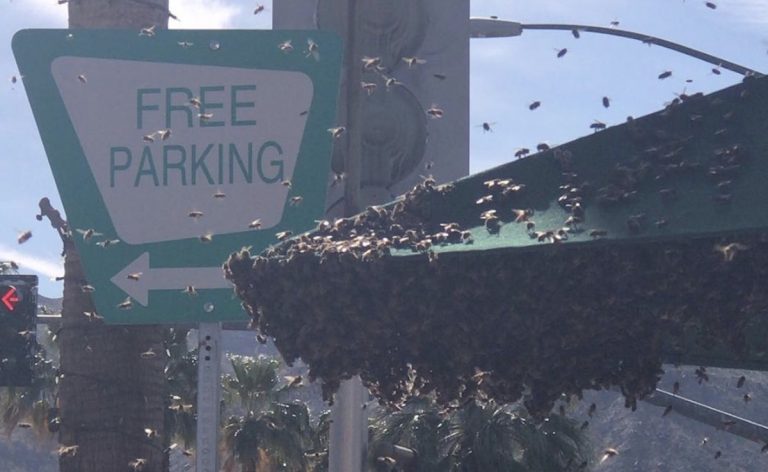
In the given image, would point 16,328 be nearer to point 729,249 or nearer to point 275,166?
point 275,166

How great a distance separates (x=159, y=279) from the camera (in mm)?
7223

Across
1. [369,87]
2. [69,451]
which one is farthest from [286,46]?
[69,451]

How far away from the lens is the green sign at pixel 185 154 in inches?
283

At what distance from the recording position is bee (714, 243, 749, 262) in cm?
443

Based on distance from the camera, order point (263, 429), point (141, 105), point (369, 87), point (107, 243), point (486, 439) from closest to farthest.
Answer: point (107, 243), point (141, 105), point (369, 87), point (486, 439), point (263, 429)

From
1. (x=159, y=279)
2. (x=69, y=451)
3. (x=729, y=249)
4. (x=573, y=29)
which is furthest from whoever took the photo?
(x=573, y=29)

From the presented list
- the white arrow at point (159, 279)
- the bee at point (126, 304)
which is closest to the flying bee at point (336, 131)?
the white arrow at point (159, 279)

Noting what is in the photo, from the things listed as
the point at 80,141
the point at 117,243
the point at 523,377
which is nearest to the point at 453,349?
the point at 523,377

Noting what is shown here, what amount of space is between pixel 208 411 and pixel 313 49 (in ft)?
7.18

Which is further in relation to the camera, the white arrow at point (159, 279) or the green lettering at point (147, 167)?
the green lettering at point (147, 167)

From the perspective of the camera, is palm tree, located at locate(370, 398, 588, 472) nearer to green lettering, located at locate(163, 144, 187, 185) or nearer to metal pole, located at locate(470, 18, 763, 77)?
metal pole, located at locate(470, 18, 763, 77)

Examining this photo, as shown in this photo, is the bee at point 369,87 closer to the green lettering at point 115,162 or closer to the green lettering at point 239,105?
the green lettering at point 239,105

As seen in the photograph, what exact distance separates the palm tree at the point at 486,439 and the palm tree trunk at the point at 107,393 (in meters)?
17.9

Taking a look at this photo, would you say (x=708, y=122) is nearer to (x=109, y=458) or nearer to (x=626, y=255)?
(x=626, y=255)
